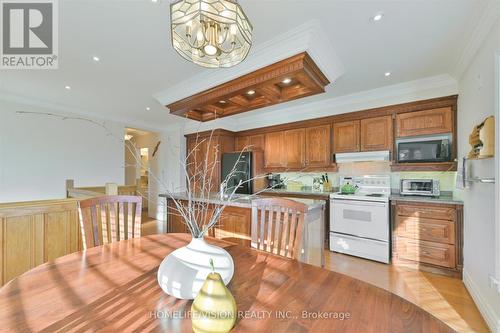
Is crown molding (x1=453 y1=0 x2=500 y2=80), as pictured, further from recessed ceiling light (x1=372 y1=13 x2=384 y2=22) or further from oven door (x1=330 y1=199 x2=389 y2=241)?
oven door (x1=330 y1=199 x2=389 y2=241)

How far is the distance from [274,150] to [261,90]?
2129mm

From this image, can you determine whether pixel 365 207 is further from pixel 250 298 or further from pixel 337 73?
pixel 250 298

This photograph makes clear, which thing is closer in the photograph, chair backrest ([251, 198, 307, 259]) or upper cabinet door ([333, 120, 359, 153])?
chair backrest ([251, 198, 307, 259])

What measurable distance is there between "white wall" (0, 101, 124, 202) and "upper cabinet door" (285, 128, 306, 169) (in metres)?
2.90

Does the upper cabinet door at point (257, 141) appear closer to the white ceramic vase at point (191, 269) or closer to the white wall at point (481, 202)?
the white wall at point (481, 202)

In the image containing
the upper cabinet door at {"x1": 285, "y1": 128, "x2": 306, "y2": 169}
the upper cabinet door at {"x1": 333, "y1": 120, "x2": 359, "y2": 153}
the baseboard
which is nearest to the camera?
the baseboard

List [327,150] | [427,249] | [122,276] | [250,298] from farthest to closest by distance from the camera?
1. [327,150]
2. [427,249]
3. [122,276]
4. [250,298]

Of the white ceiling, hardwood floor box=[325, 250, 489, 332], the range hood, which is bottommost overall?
hardwood floor box=[325, 250, 489, 332]

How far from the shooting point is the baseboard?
1558mm

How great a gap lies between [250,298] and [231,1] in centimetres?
137

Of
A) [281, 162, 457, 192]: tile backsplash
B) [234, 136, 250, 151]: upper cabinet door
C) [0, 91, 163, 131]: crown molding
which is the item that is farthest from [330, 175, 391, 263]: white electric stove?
[0, 91, 163, 131]: crown molding

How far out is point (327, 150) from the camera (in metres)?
3.59

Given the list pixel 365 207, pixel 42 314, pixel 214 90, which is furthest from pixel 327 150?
pixel 42 314

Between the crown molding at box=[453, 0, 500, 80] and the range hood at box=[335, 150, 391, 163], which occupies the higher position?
the crown molding at box=[453, 0, 500, 80]
